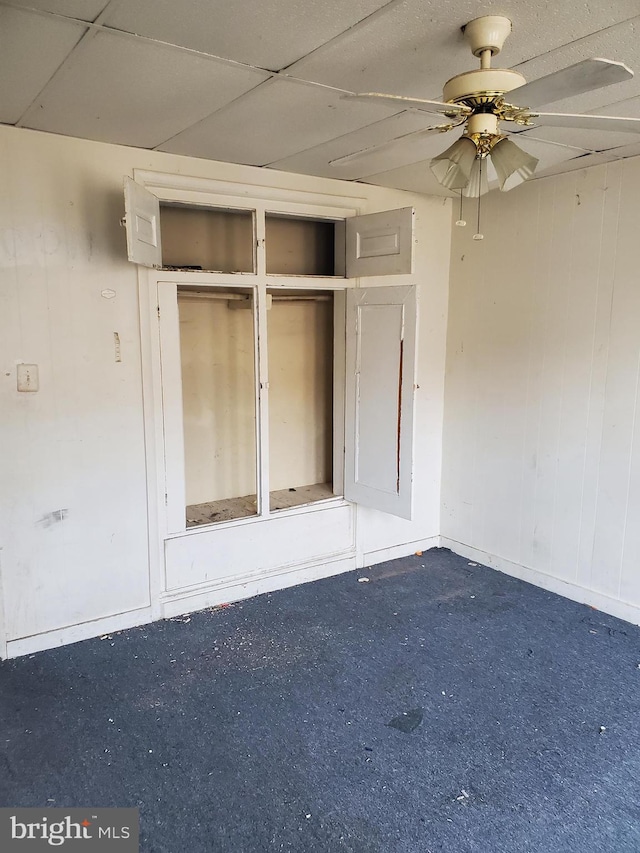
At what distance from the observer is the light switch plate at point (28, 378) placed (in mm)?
2807

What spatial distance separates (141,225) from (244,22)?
4.18 ft

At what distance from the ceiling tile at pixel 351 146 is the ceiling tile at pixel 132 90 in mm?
632

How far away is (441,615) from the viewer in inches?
135

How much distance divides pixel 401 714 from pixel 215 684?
2.81 ft

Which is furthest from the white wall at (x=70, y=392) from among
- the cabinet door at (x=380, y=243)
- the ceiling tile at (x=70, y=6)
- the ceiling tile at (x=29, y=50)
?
the ceiling tile at (x=70, y=6)

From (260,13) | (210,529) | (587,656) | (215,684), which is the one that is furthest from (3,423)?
(587,656)

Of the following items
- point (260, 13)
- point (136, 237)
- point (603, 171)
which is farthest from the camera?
point (603, 171)

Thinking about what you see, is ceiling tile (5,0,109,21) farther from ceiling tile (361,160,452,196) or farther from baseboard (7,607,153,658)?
baseboard (7,607,153,658)

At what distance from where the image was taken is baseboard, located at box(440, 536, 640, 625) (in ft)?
11.0

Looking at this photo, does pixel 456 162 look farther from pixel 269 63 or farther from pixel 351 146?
pixel 351 146

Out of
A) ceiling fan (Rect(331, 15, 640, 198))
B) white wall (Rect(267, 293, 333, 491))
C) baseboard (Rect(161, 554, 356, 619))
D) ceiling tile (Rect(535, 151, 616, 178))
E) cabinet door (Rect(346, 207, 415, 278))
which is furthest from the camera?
white wall (Rect(267, 293, 333, 491))

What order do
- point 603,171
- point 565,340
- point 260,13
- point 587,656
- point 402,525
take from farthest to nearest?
point 402,525, point 565,340, point 603,171, point 587,656, point 260,13

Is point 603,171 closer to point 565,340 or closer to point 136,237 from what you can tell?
point 565,340

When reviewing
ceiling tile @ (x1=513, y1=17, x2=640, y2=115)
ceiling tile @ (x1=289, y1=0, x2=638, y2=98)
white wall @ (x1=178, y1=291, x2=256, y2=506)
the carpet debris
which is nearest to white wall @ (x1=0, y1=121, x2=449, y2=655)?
white wall @ (x1=178, y1=291, x2=256, y2=506)
